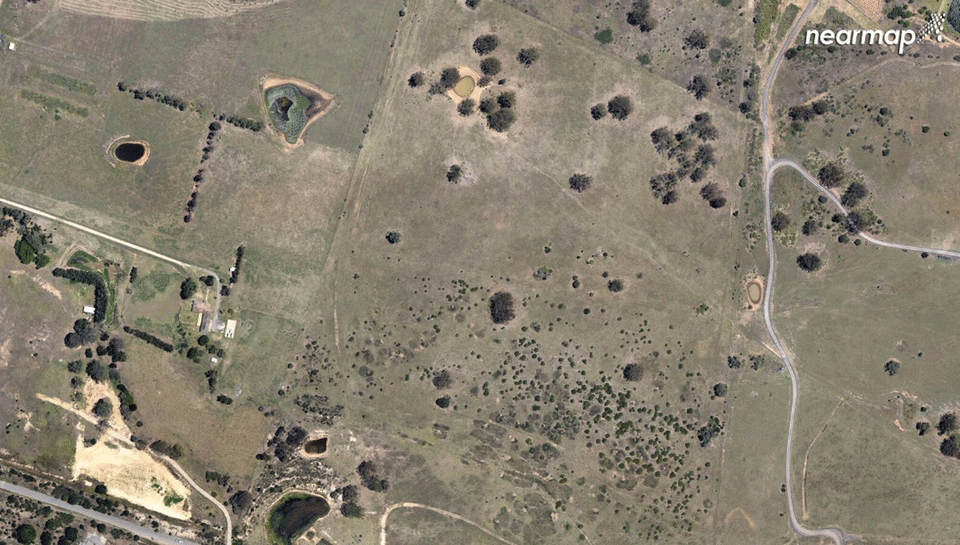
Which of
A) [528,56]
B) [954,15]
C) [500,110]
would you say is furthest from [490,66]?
[954,15]

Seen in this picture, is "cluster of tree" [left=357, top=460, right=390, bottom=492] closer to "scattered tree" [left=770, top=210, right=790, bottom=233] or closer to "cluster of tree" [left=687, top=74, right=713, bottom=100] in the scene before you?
"scattered tree" [left=770, top=210, right=790, bottom=233]

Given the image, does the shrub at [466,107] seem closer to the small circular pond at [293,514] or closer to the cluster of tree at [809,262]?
the cluster of tree at [809,262]

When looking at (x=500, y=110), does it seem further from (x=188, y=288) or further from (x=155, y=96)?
(x=188, y=288)

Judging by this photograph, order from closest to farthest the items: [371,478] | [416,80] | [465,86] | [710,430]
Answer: [371,478] → [710,430] → [416,80] → [465,86]

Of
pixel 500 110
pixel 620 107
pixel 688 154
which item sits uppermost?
pixel 500 110

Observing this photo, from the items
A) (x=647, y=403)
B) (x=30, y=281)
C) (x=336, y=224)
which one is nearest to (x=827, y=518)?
(x=647, y=403)

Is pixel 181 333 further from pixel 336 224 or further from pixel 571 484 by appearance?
pixel 571 484

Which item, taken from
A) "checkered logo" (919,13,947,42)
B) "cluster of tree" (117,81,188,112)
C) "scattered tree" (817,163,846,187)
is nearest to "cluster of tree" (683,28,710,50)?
"scattered tree" (817,163,846,187)
